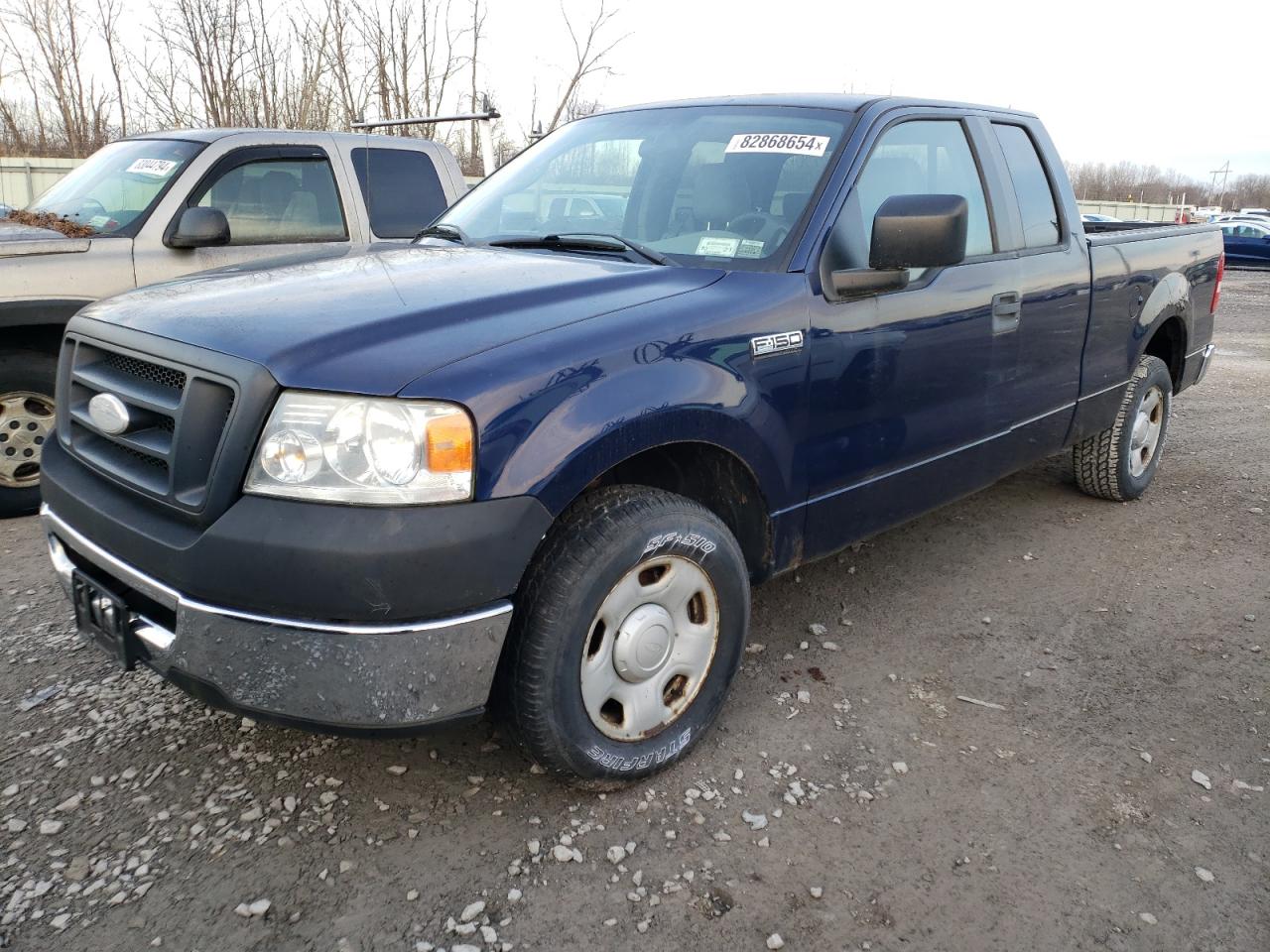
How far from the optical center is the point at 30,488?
4.77 meters

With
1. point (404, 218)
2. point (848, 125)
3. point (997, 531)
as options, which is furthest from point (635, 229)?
point (404, 218)

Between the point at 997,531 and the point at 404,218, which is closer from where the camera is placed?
the point at 997,531

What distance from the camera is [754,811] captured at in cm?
263

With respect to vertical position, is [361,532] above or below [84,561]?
above

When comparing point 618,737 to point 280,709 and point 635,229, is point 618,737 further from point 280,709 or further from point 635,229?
point 635,229

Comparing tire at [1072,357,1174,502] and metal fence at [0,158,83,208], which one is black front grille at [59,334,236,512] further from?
metal fence at [0,158,83,208]

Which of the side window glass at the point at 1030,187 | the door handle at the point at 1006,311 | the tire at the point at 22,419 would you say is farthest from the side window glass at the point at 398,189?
the door handle at the point at 1006,311

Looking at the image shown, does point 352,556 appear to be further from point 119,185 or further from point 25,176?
point 25,176

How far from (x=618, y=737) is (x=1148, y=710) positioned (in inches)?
69.8

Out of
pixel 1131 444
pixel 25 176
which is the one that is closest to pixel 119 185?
pixel 1131 444

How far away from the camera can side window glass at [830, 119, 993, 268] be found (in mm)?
3113

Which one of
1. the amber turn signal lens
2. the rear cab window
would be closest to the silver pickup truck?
the rear cab window

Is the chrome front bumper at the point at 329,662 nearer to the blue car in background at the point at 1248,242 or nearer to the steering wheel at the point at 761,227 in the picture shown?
the steering wheel at the point at 761,227

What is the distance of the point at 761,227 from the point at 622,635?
135 cm
